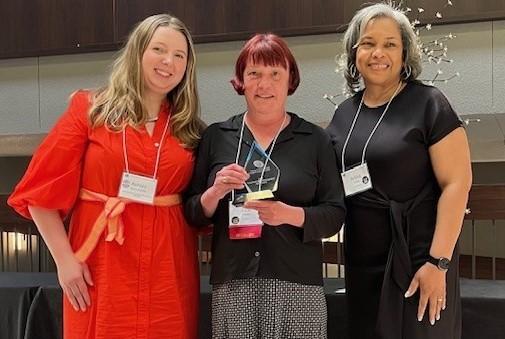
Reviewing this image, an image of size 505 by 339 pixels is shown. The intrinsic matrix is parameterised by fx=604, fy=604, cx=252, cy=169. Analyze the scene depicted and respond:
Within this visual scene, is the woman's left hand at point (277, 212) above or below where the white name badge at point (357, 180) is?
below

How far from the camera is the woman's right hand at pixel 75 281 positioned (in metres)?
1.72

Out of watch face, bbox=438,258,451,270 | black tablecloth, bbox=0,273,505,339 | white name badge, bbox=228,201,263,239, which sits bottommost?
black tablecloth, bbox=0,273,505,339

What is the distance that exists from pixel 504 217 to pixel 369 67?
1764 mm

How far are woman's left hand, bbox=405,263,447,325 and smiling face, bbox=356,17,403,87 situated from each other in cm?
57

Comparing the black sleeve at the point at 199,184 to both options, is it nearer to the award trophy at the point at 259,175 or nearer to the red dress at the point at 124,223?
the red dress at the point at 124,223

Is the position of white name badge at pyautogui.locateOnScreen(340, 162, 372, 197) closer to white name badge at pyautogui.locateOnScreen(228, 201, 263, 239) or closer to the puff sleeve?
white name badge at pyautogui.locateOnScreen(228, 201, 263, 239)

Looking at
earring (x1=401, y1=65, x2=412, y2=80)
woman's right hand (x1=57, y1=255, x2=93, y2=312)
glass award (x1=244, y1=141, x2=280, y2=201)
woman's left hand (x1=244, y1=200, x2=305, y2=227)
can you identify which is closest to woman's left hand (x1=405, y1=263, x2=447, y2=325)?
woman's left hand (x1=244, y1=200, x2=305, y2=227)

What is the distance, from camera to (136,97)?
1.81 metres

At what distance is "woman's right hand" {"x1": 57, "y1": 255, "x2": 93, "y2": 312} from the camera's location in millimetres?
1723

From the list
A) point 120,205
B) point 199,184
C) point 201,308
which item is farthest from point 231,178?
point 201,308

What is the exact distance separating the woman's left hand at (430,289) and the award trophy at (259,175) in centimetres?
47

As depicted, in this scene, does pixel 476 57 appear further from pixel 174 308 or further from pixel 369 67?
pixel 174 308

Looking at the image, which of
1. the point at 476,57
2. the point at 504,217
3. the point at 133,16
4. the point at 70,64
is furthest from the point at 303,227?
the point at 70,64

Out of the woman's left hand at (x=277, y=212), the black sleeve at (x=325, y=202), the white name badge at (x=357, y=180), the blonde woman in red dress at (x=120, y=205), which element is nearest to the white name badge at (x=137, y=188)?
the blonde woman in red dress at (x=120, y=205)
